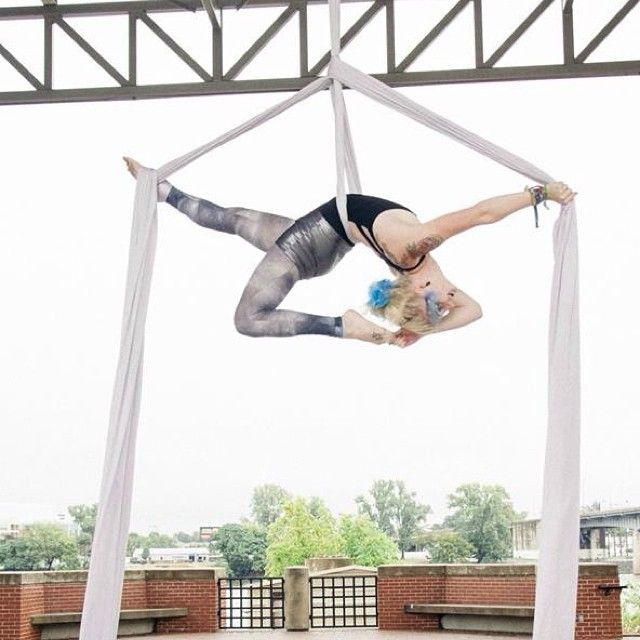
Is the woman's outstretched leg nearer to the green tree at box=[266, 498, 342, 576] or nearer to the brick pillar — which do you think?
the brick pillar

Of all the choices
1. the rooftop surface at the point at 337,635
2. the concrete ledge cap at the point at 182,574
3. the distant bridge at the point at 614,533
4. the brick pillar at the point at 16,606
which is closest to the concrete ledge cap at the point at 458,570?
the rooftop surface at the point at 337,635

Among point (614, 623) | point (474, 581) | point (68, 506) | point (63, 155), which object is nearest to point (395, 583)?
point (474, 581)

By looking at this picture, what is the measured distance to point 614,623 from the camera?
33.7 feet

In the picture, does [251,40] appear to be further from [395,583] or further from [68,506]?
[68,506]

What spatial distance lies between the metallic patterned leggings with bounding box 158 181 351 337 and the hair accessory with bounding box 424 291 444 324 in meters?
0.38

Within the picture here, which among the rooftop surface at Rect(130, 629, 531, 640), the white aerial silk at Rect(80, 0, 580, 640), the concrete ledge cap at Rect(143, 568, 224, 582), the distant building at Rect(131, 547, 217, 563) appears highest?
the white aerial silk at Rect(80, 0, 580, 640)

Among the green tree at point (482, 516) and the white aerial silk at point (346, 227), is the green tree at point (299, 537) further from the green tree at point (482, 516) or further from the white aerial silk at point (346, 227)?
the white aerial silk at point (346, 227)

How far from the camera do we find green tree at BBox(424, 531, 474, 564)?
33469 millimetres

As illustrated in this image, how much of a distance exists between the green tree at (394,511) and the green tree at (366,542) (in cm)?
23

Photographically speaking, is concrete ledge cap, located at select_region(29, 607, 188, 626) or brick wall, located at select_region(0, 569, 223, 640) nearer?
concrete ledge cap, located at select_region(29, 607, 188, 626)

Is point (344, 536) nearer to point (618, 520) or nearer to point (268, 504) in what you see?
point (268, 504)

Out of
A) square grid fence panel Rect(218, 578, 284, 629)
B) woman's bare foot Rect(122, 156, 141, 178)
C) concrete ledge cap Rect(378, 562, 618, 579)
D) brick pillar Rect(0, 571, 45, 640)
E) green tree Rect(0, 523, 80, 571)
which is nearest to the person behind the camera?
woman's bare foot Rect(122, 156, 141, 178)

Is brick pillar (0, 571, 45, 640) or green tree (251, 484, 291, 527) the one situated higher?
green tree (251, 484, 291, 527)

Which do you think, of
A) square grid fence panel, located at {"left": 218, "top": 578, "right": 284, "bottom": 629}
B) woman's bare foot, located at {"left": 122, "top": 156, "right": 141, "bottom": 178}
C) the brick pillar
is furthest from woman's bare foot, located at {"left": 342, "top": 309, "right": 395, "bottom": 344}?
square grid fence panel, located at {"left": 218, "top": 578, "right": 284, "bottom": 629}
